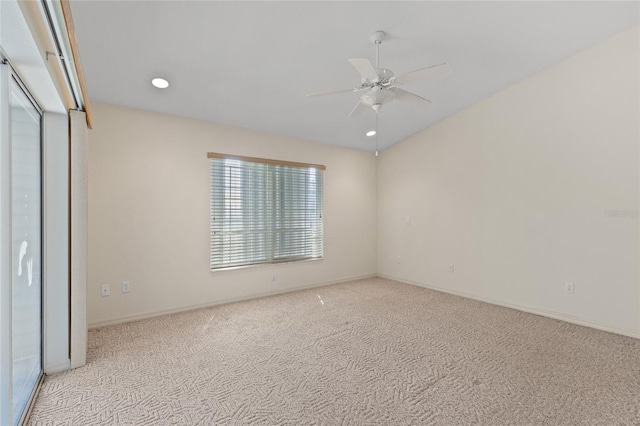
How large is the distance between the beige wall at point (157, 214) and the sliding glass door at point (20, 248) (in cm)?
102

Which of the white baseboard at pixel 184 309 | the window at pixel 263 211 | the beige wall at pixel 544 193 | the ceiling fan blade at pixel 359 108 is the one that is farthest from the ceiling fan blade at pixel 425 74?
the white baseboard at pixel 184 309

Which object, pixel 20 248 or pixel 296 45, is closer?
pixel 20 248

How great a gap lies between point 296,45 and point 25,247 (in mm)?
2477

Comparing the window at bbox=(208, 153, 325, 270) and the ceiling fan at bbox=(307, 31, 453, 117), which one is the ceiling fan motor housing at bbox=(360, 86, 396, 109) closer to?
the ceiling fan at bbox=(307, 31, 453, 117)

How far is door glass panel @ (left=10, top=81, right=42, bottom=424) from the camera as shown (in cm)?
168

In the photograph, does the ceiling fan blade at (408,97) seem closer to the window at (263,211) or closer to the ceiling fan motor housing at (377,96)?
the ceiling fan motor housing at (377,96)

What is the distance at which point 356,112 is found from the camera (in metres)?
2.90

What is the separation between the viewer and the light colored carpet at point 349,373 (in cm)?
176

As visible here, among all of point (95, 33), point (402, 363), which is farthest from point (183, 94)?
point (402, 363)

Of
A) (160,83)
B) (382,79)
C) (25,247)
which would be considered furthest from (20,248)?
(382,79)

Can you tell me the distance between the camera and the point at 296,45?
2.62 m

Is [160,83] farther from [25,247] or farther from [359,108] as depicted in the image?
[359,108]

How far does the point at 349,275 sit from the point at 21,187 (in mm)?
4309

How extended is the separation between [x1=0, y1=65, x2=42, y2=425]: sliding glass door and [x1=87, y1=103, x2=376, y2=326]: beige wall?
3.36 feet
